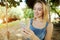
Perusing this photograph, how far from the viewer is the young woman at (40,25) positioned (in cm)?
79

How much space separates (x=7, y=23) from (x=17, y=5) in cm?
18

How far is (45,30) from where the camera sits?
80cm

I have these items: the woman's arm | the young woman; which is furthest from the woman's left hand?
the woman's arm

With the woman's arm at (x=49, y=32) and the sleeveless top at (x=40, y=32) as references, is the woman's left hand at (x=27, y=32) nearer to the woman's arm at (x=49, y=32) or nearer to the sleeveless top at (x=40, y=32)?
the sleeveless top at (x=40, y=32)

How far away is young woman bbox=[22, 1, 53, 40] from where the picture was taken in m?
0.79

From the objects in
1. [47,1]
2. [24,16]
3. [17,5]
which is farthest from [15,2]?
[47,1]

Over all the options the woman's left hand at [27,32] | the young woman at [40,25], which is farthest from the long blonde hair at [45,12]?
the woman's left hand at [27,32]

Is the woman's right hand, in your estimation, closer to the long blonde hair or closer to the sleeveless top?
the sleeveless top

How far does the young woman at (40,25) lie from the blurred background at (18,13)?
0.04 meters

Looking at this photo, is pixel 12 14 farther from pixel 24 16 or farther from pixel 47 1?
pixel 47 1

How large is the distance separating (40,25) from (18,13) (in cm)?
23

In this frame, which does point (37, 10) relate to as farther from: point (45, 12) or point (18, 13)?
point (18, 13)

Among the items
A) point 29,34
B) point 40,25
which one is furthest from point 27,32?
point 40,25

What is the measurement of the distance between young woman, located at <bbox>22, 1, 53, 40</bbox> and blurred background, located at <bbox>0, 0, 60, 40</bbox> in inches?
1.7
